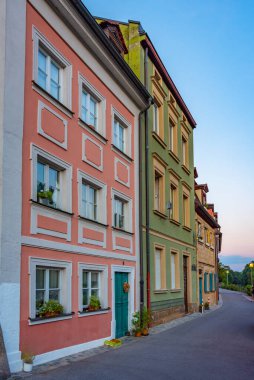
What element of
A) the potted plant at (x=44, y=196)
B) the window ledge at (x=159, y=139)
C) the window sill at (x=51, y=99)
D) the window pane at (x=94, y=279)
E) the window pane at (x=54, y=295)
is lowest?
the window pane at (x=54, y=295)

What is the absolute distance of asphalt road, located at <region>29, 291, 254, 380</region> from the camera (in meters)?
9.11

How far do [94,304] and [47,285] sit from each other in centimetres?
245

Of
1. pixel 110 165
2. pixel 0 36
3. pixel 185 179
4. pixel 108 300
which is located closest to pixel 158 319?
pixel 108 300

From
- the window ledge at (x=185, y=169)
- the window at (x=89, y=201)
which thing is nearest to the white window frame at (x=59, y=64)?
the window at (x=89, y=201)

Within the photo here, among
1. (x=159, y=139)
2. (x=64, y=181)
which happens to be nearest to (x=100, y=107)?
(x=64, y=181)

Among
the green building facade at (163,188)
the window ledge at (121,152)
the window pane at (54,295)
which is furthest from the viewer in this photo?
the green building facade at (163,188)

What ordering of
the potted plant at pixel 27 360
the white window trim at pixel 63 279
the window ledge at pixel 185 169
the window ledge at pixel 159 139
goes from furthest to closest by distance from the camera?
the window ledge at pixel 185 169, the window ledge at pixel 159 139, the white window trim at pixel 63 279, the potted plant at pixel 27 360

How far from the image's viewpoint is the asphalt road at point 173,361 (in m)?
9.11

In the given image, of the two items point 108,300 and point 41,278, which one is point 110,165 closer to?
point 108,300

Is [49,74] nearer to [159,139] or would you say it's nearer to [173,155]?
[159,139]

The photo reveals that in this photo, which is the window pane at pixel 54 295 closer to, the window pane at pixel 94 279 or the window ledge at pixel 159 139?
the window pane at pixel 94 279

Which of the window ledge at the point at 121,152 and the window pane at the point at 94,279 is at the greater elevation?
the window ledge at the point at 121,152

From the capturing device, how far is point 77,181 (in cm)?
1248

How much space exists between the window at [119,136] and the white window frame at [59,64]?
11.6 feet
